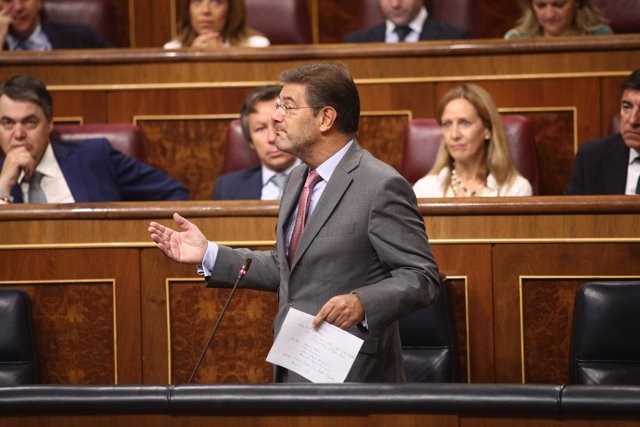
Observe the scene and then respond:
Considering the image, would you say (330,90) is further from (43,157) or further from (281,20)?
(281,20)

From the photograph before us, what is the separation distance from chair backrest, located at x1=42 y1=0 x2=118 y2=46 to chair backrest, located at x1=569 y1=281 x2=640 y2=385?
2041 mm

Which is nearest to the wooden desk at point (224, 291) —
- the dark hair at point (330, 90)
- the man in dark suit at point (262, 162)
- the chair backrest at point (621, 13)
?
the dark hair at point (330, 90)

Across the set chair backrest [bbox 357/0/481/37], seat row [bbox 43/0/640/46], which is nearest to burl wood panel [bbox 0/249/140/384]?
seat row [bbox 43/0/640/46]

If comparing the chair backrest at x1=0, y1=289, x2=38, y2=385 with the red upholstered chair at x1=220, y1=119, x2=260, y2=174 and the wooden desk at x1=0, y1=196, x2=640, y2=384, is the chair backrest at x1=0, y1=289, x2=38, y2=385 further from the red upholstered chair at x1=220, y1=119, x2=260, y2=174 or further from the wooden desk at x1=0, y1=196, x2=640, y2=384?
the red upholstered chair at x1=220, y1=119, x2=260, y2=174

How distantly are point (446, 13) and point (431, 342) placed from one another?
1.66 m

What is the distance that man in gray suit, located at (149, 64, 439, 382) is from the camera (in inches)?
54.9

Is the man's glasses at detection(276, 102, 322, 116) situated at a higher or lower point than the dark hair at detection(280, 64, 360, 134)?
lower

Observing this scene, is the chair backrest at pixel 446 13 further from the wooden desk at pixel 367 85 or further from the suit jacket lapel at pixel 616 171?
the suit jacket lapel at pixel 616 171

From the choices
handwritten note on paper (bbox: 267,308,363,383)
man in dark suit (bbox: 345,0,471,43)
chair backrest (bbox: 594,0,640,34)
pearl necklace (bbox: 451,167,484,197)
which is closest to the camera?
handwritten note on paper (bbox: 267,308,363,383)

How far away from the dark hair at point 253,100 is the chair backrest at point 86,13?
921 millimetres

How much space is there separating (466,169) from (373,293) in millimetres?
1126

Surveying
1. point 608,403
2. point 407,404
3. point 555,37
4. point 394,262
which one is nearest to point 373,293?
point 394,262

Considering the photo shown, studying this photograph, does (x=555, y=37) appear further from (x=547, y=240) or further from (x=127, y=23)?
(x=127, y=23)

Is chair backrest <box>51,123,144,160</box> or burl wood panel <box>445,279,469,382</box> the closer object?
burl wood panel <box>445,279,469,382</box>
